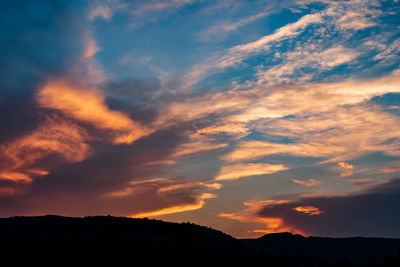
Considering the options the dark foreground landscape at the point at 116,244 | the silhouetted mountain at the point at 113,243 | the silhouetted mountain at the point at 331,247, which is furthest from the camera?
Result: the silhouetted mountain at the point at 331,247

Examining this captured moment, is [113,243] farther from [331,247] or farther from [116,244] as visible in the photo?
[331,247]

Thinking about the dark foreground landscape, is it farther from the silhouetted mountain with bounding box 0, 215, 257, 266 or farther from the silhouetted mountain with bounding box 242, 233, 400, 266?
the silhouetted mountain with bounding box 242, 233, 400, 266

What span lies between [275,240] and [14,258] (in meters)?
145

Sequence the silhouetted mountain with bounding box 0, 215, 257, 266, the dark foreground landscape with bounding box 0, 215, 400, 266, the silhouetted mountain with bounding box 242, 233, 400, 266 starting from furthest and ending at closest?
the silhouetted mountain with bounding box 242, 233, 400, 266 < the silhouetted mountain with bounding box 0, 215, 257, 266 < the dark foreground landscape with bounding box 0, 215, 400, 266

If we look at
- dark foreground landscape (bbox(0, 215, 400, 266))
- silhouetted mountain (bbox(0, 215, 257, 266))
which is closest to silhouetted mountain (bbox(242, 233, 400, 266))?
dark foreground landscape (bbox(0, 215, 400, 266))

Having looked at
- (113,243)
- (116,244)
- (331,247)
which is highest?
(331,247)

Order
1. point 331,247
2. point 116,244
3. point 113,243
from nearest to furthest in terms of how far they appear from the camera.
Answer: point 116,244 → point 113,243 → point 331,247

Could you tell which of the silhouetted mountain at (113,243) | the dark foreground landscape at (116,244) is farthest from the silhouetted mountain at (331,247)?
the silhouetted mountain at (113,243)

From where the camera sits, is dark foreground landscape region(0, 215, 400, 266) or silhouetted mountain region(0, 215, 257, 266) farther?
silhouetted mountain region(0, 215, 257, 266)

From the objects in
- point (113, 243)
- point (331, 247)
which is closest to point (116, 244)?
point (113, 243)

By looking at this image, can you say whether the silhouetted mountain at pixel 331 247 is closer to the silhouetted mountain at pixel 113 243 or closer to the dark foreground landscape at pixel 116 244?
the dark foreground landscape at pixel 116 244

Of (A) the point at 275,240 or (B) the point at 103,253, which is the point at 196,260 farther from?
(A) the point at 275,240

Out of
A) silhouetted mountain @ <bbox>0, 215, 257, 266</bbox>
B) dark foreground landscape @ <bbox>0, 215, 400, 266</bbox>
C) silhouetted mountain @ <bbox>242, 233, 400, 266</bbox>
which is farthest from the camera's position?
silhouetted mountain @ <bbox>242, 233, 400, 266</bbox>

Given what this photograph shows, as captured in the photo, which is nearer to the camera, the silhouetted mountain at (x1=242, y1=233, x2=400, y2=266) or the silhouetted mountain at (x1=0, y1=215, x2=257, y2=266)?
the silhouetted mountain at (x1=0, y1=215, x2=257, y2=266)
